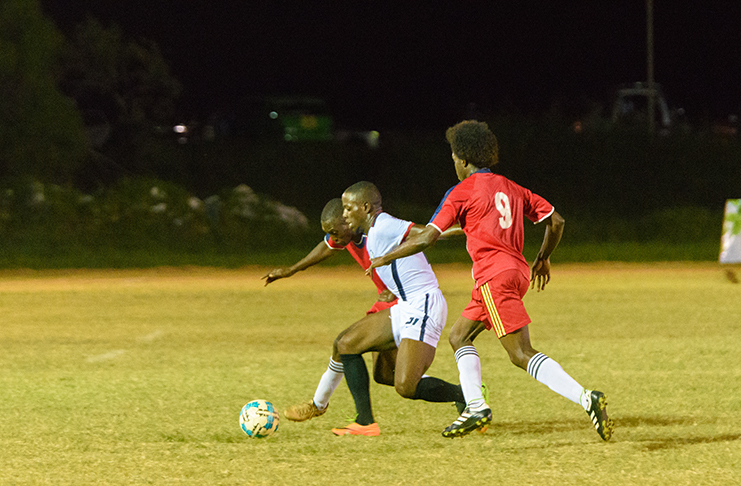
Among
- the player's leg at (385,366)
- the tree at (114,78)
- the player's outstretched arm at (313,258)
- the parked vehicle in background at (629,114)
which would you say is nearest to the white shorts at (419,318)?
the player's leg at (385,366)

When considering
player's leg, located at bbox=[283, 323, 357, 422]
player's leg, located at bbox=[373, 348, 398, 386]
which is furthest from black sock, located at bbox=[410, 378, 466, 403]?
player's leg, located at bbox=[283, 323, 357, 422]

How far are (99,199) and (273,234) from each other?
3.91 metres

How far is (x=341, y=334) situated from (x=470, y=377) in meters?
0.88

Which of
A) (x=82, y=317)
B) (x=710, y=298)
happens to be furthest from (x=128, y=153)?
(x=710, y=298)

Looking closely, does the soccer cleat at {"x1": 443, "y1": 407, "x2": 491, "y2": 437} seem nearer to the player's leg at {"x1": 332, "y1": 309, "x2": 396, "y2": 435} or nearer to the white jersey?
the player's leg at {"x1": 332, "y1": 309, "x2": 396, "y2": 435}

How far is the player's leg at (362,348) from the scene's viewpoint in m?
6.75

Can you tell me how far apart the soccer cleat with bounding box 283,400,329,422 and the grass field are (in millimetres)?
81

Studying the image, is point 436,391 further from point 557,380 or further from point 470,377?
point 557,380

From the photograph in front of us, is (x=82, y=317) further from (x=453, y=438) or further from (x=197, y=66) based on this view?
(x=197, y=66)

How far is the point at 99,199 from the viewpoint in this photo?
23844 mm

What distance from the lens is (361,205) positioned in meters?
6.75

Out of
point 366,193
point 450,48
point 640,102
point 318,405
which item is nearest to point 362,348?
point 318,405

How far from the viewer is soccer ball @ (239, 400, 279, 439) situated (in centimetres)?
693

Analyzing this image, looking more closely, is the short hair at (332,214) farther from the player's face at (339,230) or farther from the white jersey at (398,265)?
the white jersey at (398,265)
